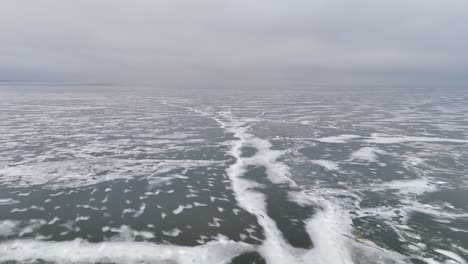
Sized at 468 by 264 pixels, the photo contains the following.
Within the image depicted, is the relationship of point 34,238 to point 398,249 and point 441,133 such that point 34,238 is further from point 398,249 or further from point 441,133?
point 441,133

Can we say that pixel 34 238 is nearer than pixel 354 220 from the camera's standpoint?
Yes

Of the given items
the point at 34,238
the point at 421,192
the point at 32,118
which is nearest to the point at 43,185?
the point at 34,238

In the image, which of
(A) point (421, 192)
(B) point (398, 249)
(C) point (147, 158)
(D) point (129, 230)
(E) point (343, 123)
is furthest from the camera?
(E) point (343, 123)

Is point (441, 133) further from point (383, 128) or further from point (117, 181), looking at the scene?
point (117, 181)

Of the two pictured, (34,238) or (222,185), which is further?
(222,185)

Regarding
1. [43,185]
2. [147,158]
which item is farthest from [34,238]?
[147,158]

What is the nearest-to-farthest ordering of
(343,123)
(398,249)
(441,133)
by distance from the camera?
(398,249) < (441,133) < (343,123)
